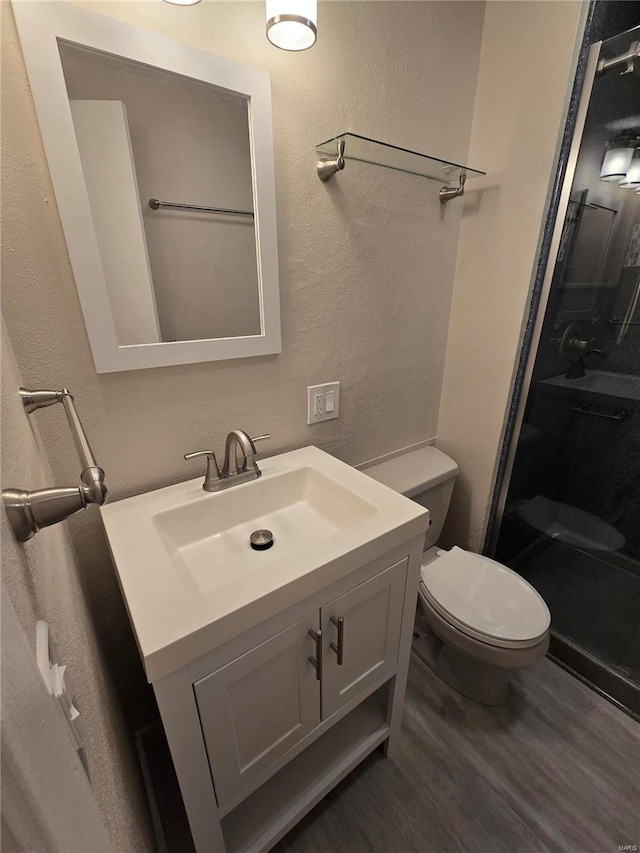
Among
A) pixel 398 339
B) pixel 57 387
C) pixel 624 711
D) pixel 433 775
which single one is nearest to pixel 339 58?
pixel 398 339

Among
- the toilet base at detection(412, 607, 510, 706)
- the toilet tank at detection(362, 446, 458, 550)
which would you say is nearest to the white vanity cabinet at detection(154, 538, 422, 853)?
the toilet base at detection(412, 607, 510, 706)

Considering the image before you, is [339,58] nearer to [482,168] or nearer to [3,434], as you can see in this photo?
[482,168]

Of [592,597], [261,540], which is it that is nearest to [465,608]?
[261,540]

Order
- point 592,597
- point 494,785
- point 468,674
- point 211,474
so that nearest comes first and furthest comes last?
point 211,474
point 494,785
point 468,674
point 592,597

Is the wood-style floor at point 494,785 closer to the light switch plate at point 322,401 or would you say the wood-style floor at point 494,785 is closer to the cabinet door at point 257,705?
the cabinet door at point 257,705

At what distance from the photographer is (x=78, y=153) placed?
29.9 inches

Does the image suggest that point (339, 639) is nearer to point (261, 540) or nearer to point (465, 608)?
point (261, 540)

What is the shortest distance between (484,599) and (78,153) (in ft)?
5.38

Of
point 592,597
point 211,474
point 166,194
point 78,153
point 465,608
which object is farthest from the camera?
point 592,597

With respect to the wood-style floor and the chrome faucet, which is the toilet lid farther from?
the chrome faucet

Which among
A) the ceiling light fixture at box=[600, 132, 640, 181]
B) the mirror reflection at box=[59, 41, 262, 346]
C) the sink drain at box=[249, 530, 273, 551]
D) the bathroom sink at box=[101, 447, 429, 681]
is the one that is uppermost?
the ceiling light fixture at box=[600, 132, 640, 181]

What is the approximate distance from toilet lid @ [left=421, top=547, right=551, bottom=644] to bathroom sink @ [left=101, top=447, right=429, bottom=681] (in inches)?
20.6

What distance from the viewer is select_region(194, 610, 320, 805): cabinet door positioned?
70 cm

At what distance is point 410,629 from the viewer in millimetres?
1040
